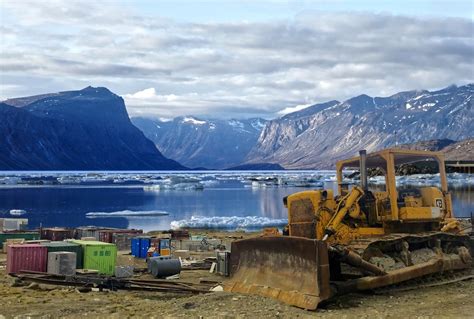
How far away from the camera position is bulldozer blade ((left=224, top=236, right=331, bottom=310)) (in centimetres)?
1071

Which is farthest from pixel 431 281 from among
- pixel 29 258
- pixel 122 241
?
pixel 122 241

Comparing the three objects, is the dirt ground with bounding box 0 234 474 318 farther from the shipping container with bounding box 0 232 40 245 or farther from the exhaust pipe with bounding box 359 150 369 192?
the shipping container with bounding box 0 232 40 245

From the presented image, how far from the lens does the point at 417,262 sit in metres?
12.5

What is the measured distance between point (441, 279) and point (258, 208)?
5084 centimetres

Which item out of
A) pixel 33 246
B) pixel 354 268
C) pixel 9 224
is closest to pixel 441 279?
pixel 354 268

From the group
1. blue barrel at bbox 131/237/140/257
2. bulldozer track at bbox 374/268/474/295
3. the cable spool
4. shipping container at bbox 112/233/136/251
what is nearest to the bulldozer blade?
bulldozer track at bbox 374/268/474/295

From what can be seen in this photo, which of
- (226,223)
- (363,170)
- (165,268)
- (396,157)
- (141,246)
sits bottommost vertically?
(165,268)

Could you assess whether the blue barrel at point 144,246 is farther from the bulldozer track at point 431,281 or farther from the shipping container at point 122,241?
the bulldozer track at point 431,281

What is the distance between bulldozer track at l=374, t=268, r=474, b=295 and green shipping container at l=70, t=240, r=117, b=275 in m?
7.88

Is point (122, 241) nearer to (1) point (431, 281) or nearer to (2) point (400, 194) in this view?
(2) point (400, 194)

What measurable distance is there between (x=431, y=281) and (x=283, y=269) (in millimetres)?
3267

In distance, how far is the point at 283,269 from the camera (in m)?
11.5

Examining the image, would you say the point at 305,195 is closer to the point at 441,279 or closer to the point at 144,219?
the point at 441,279

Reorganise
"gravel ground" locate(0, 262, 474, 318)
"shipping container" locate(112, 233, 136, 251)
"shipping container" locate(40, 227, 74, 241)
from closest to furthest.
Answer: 1. "gravel ground" locate(0, 262, 474, 318)
2. "shipping container" locate(112, 233, 136, 251)
3. "shipping container" locate(40, 227, 74, 241)
